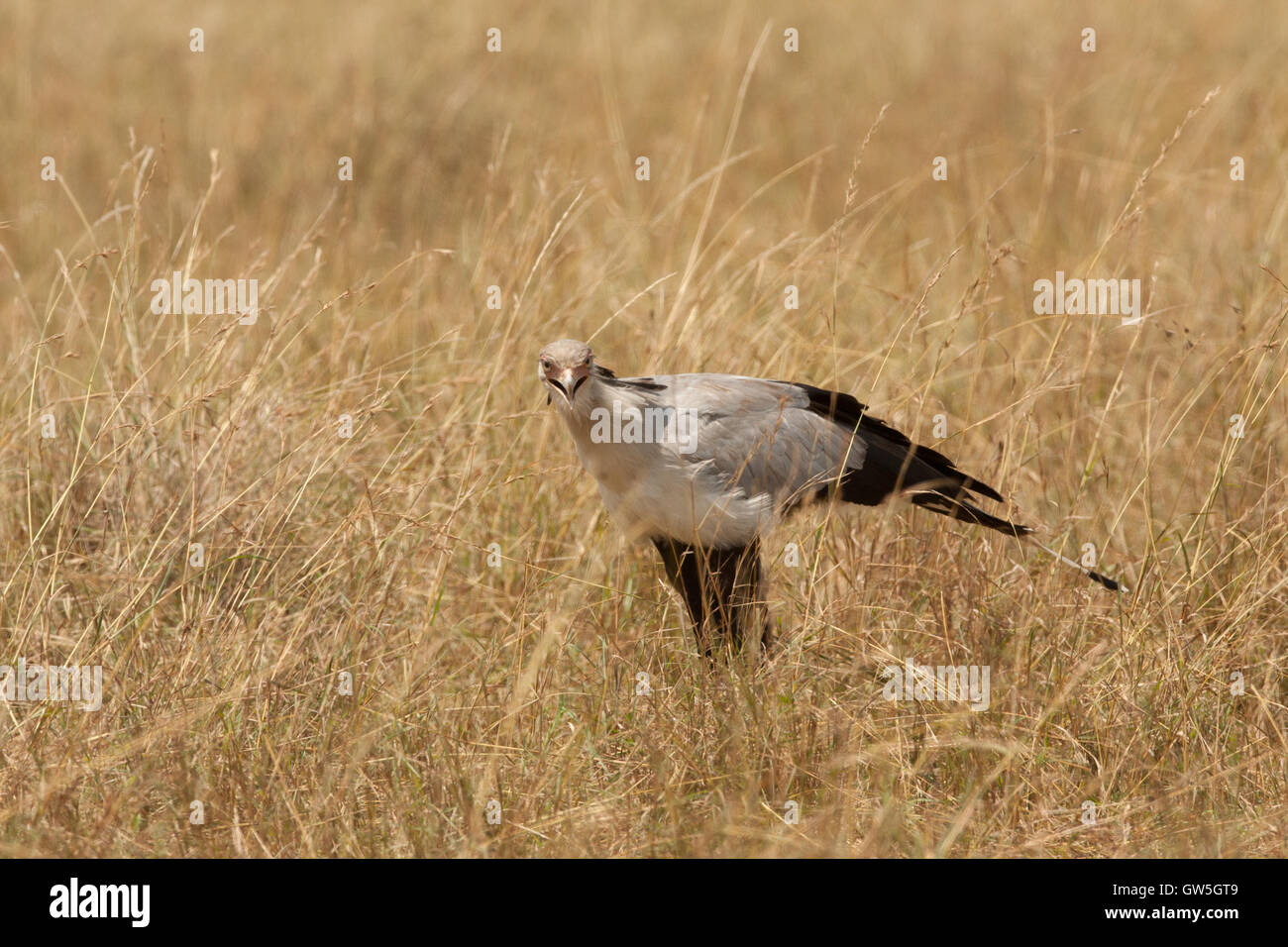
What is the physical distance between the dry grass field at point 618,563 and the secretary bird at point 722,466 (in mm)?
149

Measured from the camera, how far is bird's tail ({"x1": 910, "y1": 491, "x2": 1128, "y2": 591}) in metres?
4.16

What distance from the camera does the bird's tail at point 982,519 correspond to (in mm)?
4160

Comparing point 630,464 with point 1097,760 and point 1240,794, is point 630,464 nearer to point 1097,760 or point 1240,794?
point 1097,760

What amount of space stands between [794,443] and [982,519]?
65 cm

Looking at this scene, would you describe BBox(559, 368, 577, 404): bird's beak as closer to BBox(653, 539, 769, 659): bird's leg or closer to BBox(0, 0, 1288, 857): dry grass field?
BBox(0, 0, 1288, 857): dry grass field

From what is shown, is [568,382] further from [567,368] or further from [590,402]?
[590,402]

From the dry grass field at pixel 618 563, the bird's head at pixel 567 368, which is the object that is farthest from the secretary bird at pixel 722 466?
the dry grass field at pixel 618 563

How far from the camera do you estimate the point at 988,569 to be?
4.34 metres

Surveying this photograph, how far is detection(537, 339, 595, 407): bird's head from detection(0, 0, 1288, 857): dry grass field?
421 mm

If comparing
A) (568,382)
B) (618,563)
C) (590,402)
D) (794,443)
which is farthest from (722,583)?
(568,382)

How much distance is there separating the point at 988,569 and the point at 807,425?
2.48 ft

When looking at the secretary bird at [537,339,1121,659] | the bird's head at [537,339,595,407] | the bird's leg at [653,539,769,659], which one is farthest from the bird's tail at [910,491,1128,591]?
the bird's head at [537,339,595,407]

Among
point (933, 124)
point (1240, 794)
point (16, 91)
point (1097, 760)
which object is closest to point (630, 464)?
point (1097, 760)

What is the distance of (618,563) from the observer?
4582mm
